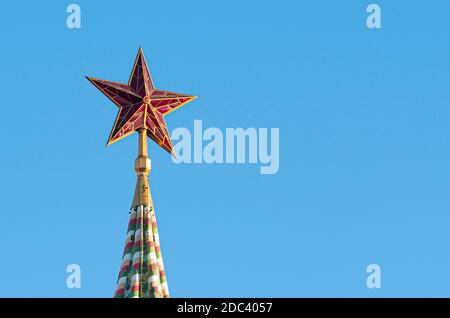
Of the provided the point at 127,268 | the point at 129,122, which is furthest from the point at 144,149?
the point at 127,268

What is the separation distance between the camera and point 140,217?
245ft
